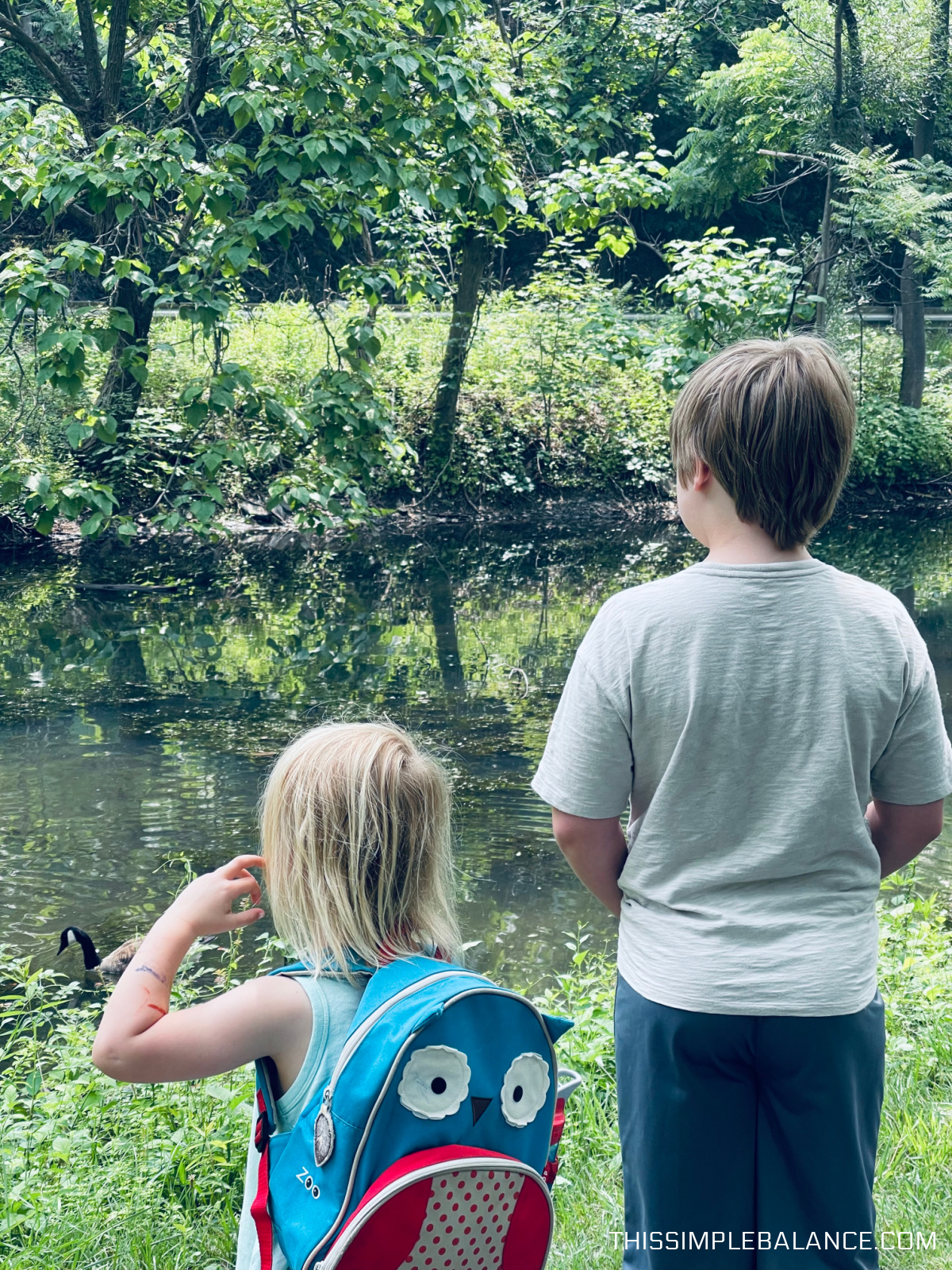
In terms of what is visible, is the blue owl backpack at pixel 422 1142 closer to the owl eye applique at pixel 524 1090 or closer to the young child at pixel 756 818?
the owl eye applique at pixel 524 1090

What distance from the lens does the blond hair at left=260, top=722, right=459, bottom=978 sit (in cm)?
128

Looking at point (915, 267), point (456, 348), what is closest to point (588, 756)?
point (456, 348)

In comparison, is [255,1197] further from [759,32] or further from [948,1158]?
[759,32]

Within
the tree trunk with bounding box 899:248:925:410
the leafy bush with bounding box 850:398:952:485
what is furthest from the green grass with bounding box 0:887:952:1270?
the tree trunk with bounding box 899:248:925:410

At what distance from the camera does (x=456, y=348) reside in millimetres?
14227

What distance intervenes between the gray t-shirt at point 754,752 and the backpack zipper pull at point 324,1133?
47 cm

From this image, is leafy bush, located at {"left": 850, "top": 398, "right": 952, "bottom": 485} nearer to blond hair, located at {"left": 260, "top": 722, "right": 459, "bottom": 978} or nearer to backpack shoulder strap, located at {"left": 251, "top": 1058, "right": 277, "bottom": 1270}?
blond hair, located at {"left": 260, "top": 722, "right": 459, "bottom": 978}

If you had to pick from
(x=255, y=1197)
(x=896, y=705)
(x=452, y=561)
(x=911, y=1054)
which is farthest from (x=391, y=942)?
(x=452, y=561)

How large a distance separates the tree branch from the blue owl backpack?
8387mm

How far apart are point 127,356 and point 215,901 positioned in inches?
205

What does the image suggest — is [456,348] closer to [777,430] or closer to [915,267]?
[915,267]

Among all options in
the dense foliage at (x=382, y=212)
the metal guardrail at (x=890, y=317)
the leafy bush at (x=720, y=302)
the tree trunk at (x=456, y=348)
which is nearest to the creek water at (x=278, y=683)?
the dense foliage at (x=382, y=212)

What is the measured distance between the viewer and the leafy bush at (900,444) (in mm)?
15883

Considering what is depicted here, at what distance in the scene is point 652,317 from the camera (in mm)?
16625
